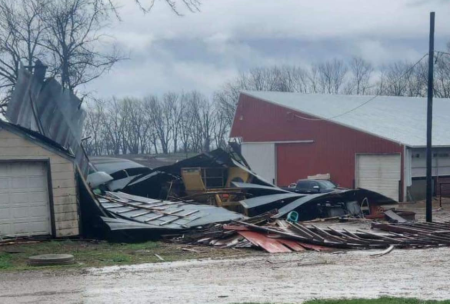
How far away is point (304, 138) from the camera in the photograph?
41031 millimetres

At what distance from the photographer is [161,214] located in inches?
843

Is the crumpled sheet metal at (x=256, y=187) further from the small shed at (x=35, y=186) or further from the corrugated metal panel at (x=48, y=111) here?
the small shed at (x=35, y=186)

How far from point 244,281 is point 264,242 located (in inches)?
205

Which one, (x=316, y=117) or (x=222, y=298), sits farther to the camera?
(x=316, y=117)

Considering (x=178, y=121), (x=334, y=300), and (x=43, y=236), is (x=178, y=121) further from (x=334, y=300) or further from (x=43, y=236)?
(x=334, y=300)

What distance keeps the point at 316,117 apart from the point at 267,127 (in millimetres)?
4760

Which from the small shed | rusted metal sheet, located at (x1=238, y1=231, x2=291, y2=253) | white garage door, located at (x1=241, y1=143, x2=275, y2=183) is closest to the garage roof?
white garage door, located at (x1=241, y1=143, x2=275, y2=183)

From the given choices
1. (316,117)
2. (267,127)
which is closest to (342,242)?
(316,117)

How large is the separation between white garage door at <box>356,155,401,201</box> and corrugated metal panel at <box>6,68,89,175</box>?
18.1m

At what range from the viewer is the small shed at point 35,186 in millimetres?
18219

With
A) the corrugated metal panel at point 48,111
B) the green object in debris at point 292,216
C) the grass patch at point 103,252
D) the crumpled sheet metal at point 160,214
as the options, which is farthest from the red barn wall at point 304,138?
the grass patch at point 103,252

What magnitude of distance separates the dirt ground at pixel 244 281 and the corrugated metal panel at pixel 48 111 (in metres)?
7.72

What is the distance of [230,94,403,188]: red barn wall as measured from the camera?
37.6 m

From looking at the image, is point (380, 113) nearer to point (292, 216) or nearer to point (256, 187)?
point (256, 187)
